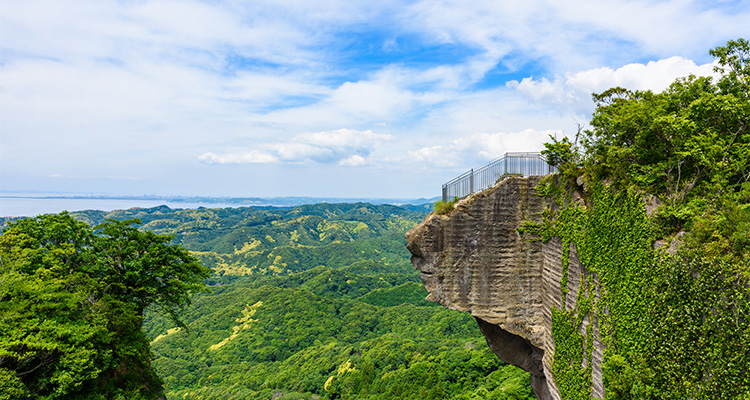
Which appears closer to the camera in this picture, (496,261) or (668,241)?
(668,241)

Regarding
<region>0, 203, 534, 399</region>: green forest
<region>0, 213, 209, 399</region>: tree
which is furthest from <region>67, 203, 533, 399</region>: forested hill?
<region>0, 213, 209, 399</region>: tree

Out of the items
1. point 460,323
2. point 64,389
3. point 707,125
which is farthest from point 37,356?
point 460,323

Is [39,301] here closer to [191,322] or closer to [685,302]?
[685,302]

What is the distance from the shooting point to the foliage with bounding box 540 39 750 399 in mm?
7891

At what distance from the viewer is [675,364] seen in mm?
8789

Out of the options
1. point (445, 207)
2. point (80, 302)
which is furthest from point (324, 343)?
point (445, 207)

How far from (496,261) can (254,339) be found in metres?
76.9

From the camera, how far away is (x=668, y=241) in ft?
30.5

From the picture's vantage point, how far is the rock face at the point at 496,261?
1549cm

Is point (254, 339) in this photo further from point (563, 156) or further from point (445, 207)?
point (563, 156)

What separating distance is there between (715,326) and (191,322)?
106096 mm

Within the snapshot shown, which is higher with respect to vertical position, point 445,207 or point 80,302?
point 445,207

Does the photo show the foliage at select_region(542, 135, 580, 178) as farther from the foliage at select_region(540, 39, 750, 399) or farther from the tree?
the tree

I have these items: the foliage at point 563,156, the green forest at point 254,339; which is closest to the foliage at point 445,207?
the foliage at point 563,156
